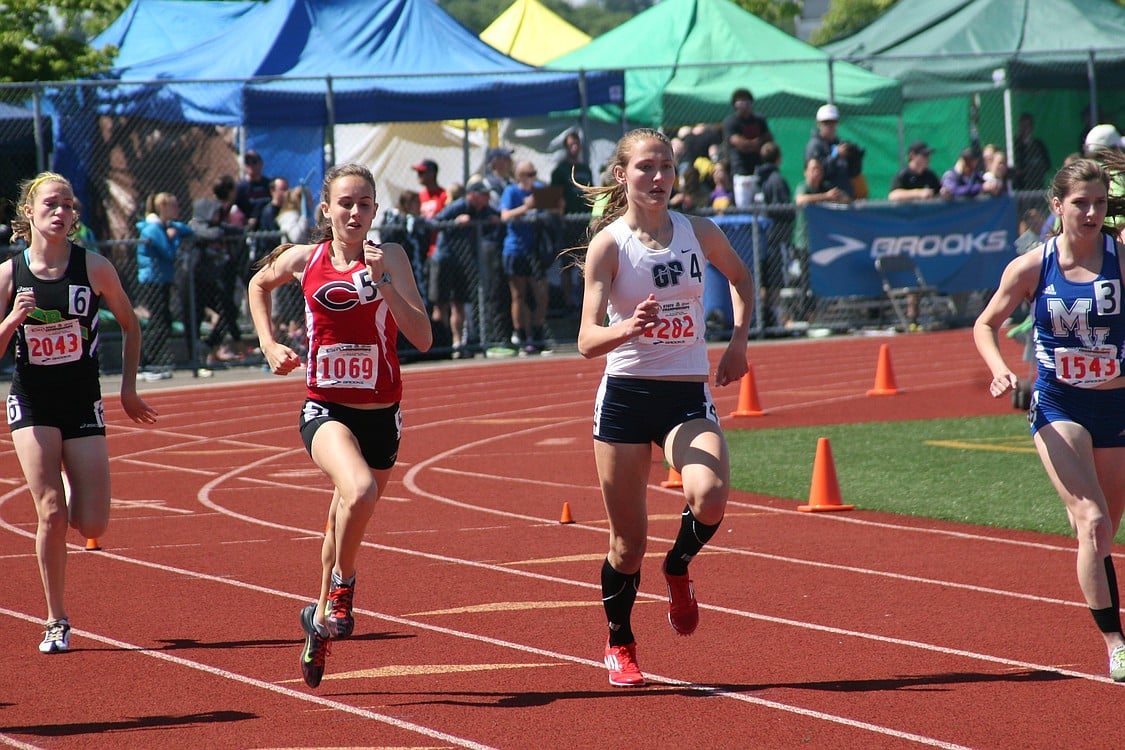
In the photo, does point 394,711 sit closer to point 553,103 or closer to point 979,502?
point 979,502

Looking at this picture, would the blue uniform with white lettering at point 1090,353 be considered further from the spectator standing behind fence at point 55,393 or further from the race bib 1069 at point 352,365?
the spectator standing behind fence at point 55,393

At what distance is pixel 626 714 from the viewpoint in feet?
18.4

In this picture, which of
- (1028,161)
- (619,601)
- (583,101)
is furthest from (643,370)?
(1028,161)

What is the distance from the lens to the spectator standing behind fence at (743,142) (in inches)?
826

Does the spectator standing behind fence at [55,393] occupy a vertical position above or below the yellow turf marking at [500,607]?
above

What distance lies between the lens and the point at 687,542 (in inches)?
240

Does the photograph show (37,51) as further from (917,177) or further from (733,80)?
(917,177)

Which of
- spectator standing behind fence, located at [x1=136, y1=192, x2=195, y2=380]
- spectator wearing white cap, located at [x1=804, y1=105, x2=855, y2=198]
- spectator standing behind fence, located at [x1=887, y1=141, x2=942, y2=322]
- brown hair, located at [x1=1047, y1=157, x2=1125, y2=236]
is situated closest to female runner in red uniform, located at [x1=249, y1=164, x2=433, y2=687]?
brown hair, located at [x1=1047, y1=157, x2=1125, y2=236]

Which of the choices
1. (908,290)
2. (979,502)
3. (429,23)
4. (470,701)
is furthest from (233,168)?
(470,701)

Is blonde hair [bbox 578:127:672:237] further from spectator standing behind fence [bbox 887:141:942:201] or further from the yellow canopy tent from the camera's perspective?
the yellow canopy tent

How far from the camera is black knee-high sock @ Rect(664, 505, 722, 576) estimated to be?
6.02 m

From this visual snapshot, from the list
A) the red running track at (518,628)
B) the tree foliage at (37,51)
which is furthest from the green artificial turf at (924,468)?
the tree foliage at (37,51)

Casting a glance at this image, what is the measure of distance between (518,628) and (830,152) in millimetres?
15361

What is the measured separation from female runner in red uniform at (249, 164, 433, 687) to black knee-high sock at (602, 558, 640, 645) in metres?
0.97
